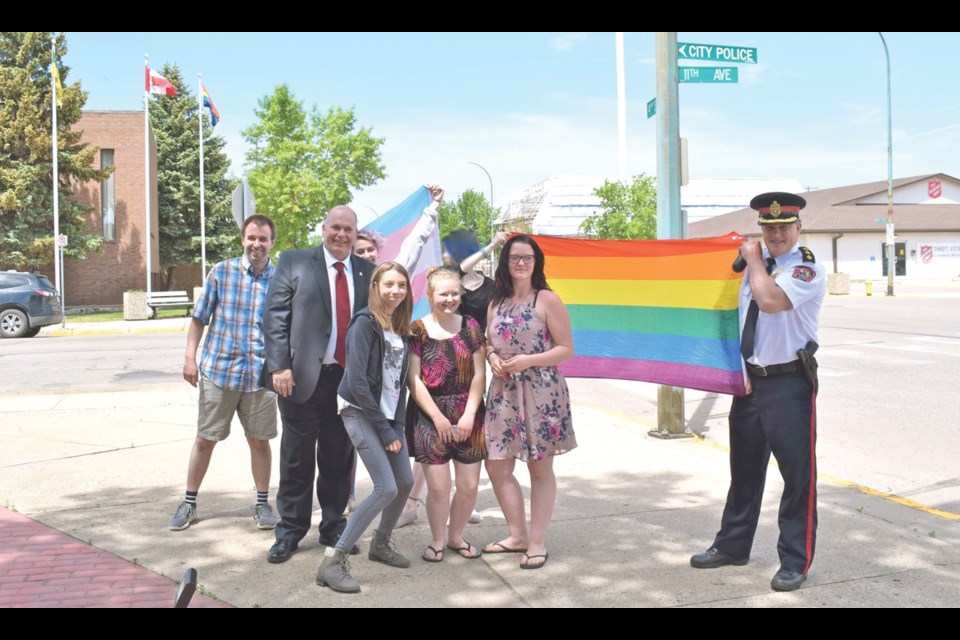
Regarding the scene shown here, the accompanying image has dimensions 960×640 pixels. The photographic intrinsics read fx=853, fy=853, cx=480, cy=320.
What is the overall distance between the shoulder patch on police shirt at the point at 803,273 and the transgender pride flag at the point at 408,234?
8.72 feet

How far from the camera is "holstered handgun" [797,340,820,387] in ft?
14.7

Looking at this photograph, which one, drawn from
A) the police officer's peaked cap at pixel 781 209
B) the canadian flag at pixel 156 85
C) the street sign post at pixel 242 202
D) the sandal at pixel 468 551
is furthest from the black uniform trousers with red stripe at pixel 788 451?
the canadian flag at pixel 156 85

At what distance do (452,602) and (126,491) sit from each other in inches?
133

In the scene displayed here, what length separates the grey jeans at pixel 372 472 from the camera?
449 cm

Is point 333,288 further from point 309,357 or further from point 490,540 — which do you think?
point 490,540

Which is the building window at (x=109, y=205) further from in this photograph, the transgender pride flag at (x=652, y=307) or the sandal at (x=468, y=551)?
the sandal at (x=468, y=551)

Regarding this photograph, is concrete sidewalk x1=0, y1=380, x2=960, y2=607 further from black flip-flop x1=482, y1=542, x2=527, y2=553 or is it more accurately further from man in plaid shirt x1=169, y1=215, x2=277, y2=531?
man in plaid shirt x1=169, y1=215, x2=277, y2=531

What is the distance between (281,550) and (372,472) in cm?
81

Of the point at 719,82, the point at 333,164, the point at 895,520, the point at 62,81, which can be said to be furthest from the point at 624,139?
the point at 895,520

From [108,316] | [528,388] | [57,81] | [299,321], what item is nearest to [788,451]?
[528,388]

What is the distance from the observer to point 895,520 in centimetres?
571

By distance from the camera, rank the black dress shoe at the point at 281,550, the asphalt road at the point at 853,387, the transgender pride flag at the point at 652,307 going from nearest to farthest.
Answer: the black dress shoe at the point at 281,550 < the transgender pride flag at the point at 652,307 < the asphalt road at the point at 853,387

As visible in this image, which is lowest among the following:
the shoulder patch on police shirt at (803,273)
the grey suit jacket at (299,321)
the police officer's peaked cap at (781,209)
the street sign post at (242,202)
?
the grey suit jacket at (299,321)

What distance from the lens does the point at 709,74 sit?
8594 millimetres
